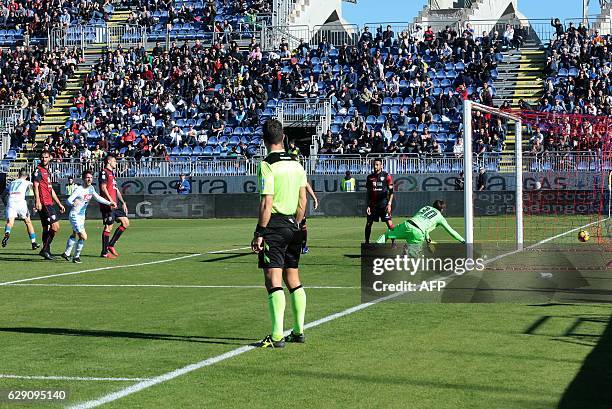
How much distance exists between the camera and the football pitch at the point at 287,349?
767 cm

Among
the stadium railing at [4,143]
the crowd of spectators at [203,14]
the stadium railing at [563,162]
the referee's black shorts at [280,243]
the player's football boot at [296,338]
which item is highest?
the crowd of spectators at [203,14]

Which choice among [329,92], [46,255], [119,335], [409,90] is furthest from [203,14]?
[119,335]

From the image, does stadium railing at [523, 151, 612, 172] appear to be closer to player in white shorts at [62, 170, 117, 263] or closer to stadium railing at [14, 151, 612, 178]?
stadium railing at [14, 151, 612, 178]

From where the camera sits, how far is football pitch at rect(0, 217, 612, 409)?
7.67 meters

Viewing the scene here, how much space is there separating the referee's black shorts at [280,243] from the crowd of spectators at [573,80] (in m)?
28.9

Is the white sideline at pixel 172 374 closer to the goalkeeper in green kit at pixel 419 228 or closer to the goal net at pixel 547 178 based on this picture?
the goalkeeper in green kit at pixel 419 228

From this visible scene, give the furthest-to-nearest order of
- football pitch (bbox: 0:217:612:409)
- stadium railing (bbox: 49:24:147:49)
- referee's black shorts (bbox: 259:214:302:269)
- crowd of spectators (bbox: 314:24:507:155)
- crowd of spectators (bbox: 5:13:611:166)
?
stadium railing (bbox: 49:24:147:49)
crowd of spectators (bbox: 5:13:611:166)
crowd of spectators (bbox: 314:24:507:155)
referee's black shorts (bbox: 259:214:302:269)
football pitch (bbox: 0:217:612:409)

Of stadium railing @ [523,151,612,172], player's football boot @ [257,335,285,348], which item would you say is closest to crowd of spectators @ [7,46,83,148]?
stadium railing @ [523,151,612,172]

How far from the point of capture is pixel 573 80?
47.2 m

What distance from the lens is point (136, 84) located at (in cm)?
5466

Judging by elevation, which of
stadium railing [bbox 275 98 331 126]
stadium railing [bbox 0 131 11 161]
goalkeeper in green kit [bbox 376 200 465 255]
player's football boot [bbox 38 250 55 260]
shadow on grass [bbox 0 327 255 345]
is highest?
stadium railing [bbox 275 98 331 126]

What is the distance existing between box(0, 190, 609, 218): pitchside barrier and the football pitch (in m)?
24.0

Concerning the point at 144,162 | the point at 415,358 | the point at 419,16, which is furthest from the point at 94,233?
the point at 419,16

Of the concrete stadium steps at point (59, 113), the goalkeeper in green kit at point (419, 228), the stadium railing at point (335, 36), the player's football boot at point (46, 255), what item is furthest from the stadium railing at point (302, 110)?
the goalkeeper in green kit at point (419, 228)
